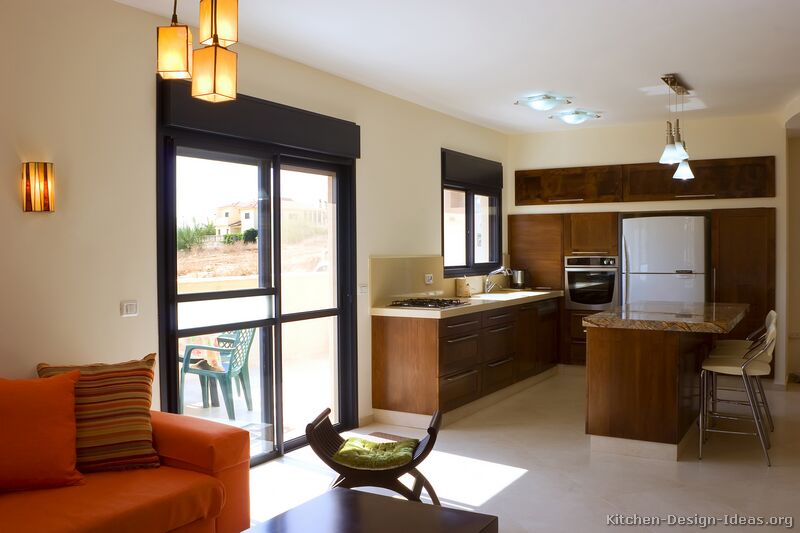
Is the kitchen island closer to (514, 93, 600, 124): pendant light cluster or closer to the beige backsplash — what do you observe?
the beige backsplash

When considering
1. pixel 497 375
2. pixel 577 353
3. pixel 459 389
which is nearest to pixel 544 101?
pixel 497 375

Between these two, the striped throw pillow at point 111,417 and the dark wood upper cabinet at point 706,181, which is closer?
the striped throw pillow at point 111,417

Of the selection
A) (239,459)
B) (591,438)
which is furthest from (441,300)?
(239,459)

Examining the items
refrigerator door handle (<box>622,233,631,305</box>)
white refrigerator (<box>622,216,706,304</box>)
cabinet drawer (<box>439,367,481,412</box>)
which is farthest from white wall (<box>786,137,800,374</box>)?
cabinet drawer (<box>439,367,481,412</box>)

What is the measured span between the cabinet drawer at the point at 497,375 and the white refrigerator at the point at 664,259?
5.64ft

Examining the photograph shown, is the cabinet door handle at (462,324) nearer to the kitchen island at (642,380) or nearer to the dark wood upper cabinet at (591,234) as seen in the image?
the kitchen island at (642,380)

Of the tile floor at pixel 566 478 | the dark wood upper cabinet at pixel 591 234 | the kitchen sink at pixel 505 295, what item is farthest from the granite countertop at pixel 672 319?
the dark wood upper cabinet at pixel 591 234

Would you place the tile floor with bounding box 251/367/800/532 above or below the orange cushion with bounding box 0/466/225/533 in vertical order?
below

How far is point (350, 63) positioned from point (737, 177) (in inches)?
171

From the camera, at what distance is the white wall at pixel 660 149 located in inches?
271

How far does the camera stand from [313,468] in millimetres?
4418

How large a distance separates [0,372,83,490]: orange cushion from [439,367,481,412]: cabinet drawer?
300 cm

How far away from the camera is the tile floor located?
3695 mm

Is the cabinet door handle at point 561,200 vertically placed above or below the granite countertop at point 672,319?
above
